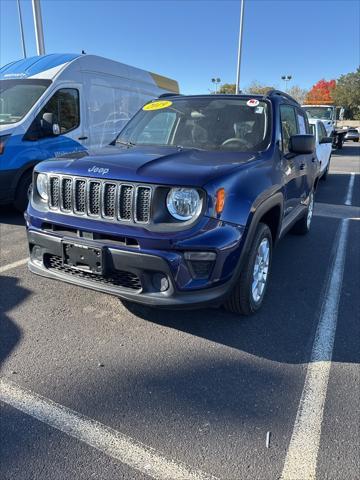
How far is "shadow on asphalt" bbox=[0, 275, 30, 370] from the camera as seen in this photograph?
296cm

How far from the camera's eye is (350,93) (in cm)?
5897

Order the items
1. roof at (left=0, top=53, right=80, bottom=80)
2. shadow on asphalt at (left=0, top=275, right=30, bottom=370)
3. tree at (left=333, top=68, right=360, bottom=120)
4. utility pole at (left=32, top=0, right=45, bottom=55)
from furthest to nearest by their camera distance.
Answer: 1. tree at (left=333, top=68, right=360, bottom=120)
2. utility pole at (left=32, top=0, right=45, bottom=55)
3. roof at (left=0, top=53, right=80, bottom=80)
4. shadow on asphalt at (left=0, top=275, right=30, bottom=370)

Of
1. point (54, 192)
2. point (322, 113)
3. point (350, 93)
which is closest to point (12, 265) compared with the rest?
point (54, 192)

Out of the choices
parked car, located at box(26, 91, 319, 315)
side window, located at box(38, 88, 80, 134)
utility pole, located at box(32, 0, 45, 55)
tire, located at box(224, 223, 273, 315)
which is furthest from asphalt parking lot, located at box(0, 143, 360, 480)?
utility pole, located at box(32, 0, 45, 55)

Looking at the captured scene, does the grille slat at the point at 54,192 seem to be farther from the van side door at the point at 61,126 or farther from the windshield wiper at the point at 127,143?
the van side door at the point at 61,126

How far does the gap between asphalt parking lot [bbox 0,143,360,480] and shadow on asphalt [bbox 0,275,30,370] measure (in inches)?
0.5

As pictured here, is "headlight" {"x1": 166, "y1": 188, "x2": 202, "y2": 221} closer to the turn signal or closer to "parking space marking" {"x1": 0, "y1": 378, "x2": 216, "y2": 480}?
the turn signal

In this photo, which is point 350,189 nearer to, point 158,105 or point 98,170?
point 158,105

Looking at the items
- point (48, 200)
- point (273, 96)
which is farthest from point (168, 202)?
point (273, 96)

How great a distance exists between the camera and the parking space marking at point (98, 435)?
76.5 inches

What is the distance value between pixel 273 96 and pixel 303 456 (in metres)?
3.30

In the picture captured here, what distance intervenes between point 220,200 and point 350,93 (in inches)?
2559

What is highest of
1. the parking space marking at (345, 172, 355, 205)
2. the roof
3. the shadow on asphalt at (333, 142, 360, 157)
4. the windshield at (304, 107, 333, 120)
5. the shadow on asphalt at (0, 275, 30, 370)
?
Answer: the roof

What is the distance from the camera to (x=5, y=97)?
6844 millimetres
